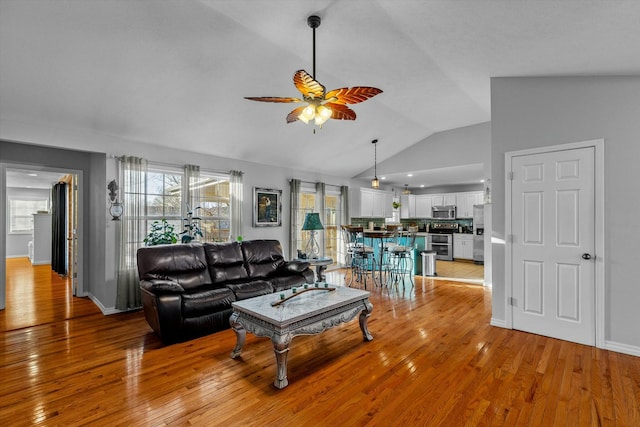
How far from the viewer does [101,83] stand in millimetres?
3467

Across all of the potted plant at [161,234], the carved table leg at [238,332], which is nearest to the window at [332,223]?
the potted plant at [161,234]

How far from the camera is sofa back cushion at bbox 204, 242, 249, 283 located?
4473 mm

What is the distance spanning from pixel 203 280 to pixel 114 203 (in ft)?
5.78

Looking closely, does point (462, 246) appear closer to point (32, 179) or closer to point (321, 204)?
point (321, 204)

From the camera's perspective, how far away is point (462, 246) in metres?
9.39

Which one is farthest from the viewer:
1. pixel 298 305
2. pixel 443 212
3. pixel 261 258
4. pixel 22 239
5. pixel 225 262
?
pixel 22 239

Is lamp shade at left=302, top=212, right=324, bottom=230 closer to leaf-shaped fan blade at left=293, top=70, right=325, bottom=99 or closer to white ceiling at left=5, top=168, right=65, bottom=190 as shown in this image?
leaf-shaped fan blade at left=293, top=70, right=325, bottom=99

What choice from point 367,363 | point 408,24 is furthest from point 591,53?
point 367,363

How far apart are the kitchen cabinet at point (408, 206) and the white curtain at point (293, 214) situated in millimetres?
4730

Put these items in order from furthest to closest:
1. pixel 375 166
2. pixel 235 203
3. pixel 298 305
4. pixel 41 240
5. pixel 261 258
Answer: pixel 41 240
pixel 375 166
pixel 235 203
pixel 261 258
pixel 298 305

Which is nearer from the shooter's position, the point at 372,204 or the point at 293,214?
the point at 293,214

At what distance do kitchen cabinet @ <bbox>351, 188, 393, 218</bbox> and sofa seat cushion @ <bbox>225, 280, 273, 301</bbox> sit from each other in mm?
4693

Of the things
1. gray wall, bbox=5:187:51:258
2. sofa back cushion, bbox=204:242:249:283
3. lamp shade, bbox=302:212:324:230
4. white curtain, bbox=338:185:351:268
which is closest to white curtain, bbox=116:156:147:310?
sofa back cushion, bbox=204:242:249:283

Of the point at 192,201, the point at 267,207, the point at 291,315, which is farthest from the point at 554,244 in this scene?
the point at 192,201
